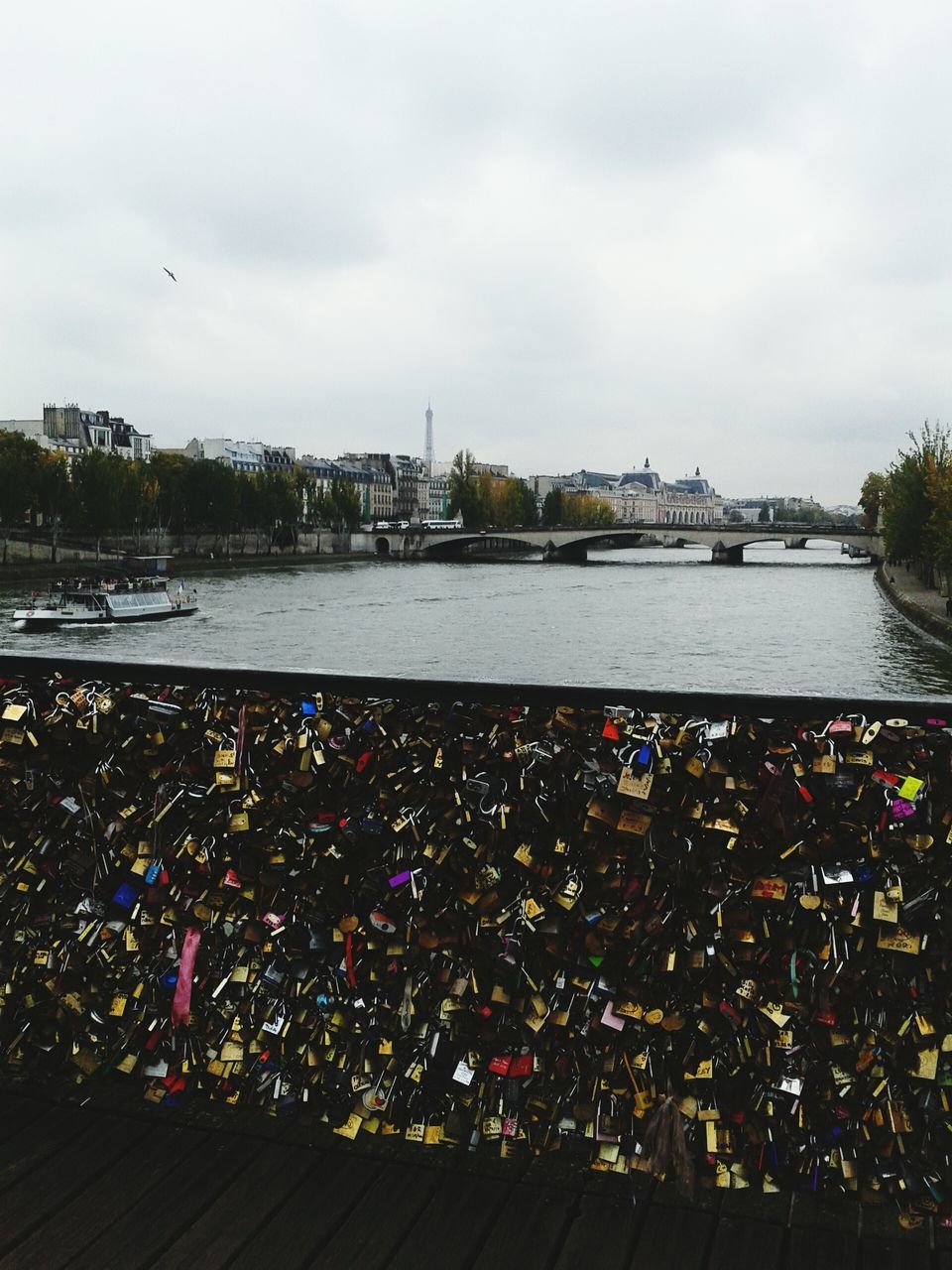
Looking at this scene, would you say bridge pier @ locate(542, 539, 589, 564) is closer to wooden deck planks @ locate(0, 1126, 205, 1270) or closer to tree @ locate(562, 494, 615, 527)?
tree @ locate(562, 494, 615, 527)

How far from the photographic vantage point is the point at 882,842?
2.31 meters

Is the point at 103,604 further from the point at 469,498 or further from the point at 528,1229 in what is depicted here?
the point at 469,498

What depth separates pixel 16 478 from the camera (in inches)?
2069

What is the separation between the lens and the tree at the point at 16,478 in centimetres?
5206

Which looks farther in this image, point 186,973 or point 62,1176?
point 186,973

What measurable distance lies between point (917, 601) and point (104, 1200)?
36069 mm

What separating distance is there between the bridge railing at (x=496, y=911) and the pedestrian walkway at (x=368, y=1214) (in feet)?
0.27

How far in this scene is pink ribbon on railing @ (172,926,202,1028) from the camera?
277 cm

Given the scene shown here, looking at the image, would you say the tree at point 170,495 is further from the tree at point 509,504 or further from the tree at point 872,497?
the tree at point 872,497

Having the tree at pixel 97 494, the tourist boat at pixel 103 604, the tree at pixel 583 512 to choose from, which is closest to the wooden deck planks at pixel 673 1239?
the tourist boat at pixel 103 604

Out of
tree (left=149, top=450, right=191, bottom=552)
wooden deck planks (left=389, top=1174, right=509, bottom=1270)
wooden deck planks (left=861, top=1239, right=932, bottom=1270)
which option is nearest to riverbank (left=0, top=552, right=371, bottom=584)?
tree (left=149, top=450, right=191, bottom=552)

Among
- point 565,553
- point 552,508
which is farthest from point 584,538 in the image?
point 552,508

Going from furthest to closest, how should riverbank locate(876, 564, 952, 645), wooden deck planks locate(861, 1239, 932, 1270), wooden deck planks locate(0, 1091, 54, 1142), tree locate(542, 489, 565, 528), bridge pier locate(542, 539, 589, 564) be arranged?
tree locate(542, 489, 565, 528), bridge pier locate(542, 539, 589, 564), riverbank locate(876, 564, 952, 645), wooden deck planks locate(0, 1091, 54, 1142), wooden deck planks locate(861, 1239, 932, 1270)

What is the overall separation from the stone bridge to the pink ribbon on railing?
68.9m
